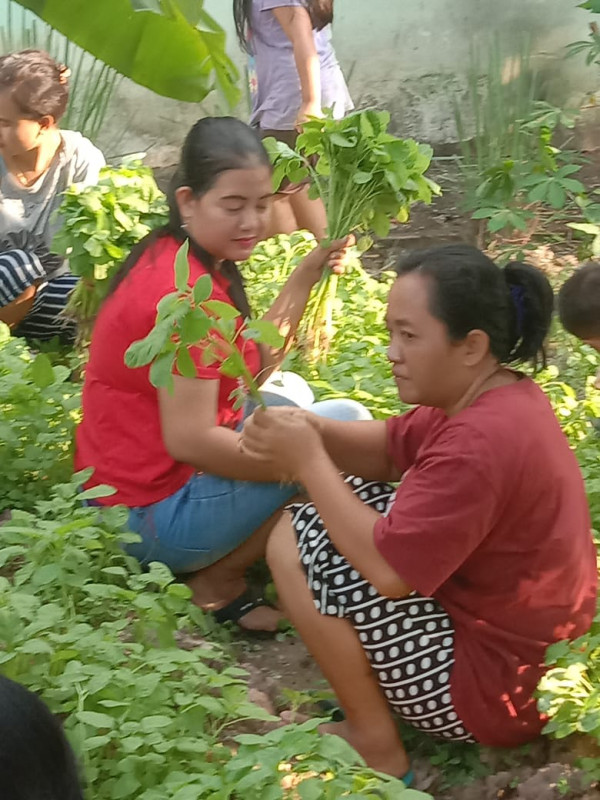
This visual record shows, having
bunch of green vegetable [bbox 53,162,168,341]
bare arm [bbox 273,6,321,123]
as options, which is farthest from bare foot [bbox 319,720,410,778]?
bare arm [bbox 273,6,321,123]

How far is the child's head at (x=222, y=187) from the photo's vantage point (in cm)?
235

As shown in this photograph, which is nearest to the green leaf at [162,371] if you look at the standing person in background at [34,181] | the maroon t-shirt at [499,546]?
the maroon t-shirt at [499,546]

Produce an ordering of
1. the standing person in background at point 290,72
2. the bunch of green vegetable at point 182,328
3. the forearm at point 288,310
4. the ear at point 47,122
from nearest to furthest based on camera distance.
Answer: the bunch of green vegetable at point 182,328 → the forearm at point 288,310 → the ear at point 47,122 → the standing person in background at point 290,72

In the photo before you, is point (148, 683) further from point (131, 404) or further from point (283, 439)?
point (131, 404)

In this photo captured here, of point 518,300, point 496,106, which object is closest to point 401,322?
point 518,300

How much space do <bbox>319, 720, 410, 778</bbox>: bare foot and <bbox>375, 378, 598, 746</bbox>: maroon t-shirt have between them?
0.15m

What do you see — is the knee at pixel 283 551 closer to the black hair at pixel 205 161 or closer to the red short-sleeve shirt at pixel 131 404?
the red short-sleeve shirt at pixel 131 404

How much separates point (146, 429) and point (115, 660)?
0.74 meters

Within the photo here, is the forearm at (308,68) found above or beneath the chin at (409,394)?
above

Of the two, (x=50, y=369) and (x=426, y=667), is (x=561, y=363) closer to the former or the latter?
(x=50, y=369)

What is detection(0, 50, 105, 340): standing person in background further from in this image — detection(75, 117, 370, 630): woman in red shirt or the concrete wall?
the concrete wall

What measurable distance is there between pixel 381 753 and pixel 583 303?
45.4 inches

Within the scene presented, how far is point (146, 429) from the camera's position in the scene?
2414 millimetres

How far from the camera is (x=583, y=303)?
8.44 ft
